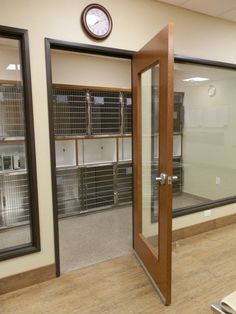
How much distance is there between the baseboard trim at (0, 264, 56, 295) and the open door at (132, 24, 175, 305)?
87 centimetres

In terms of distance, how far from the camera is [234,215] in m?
3.35

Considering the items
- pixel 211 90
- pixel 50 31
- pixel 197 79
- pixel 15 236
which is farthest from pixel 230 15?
pixel 15 236

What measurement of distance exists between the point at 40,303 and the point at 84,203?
2044 millimetres

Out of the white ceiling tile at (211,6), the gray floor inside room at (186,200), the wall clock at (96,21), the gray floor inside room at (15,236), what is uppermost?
the white ceiling tile at (211,6)

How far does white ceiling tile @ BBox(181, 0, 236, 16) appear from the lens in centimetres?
247

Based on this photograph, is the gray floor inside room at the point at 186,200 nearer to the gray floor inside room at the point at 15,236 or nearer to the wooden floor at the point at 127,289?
the wooden floor at the point at 127,289

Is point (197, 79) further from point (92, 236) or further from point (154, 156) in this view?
point (92, 236)

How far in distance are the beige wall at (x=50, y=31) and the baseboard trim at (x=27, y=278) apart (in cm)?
4

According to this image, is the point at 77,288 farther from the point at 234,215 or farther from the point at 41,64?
the point at 234,215

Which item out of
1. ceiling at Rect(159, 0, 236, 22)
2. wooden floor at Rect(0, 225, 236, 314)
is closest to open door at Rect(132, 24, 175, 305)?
wooden floor at Rect(0, 225, 236, 314)

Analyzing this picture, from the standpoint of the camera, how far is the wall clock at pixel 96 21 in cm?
212

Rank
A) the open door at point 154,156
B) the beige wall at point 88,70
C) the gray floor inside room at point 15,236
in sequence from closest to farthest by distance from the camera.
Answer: the open door at point 154,156 < the gray floor inside room at point 15,236 < the beige wall at point 88,70

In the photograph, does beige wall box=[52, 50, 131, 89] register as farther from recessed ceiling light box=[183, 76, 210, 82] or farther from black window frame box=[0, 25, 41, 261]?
black window frame box=[0, 25, 41, 261]

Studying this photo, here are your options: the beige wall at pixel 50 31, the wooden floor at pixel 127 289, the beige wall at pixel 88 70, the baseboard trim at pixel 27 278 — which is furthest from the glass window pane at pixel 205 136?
the baseboard trim at pixel 27 278
